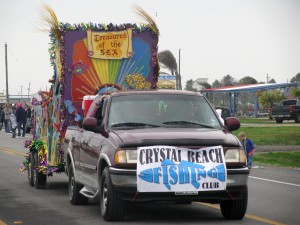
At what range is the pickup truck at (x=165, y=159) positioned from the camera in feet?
33.0

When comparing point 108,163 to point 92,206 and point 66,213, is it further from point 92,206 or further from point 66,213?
point 92,206

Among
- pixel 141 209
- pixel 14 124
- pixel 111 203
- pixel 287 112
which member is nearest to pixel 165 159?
pixel 111 203

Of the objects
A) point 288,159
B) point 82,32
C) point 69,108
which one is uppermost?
point 82,32

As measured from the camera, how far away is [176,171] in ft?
33.0

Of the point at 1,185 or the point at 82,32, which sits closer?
the point at 82,32

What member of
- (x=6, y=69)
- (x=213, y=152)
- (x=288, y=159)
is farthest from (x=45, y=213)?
(x=6, y=69)

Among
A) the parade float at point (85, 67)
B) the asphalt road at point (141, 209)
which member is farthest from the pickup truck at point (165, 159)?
the parade float at point (85, 67)

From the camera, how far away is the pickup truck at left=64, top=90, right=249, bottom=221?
10.1 m

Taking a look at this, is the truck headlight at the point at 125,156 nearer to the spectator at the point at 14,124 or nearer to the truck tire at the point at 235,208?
the truck tire at the point at 235,208

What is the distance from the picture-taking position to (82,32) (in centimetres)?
1511

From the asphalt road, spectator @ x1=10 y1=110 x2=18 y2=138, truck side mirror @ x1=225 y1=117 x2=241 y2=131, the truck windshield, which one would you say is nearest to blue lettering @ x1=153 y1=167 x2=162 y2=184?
the asphalt road

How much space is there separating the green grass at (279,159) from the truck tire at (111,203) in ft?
44.4

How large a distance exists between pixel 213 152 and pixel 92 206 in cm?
320

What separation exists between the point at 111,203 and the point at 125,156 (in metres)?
0.63
